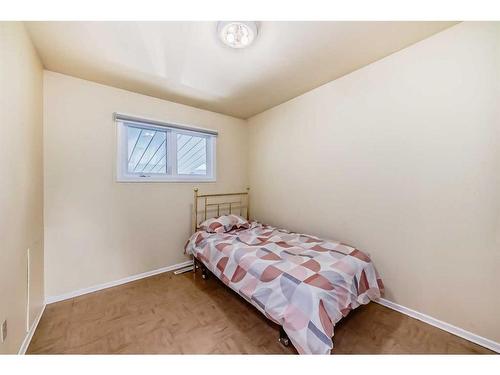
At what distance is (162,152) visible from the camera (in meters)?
2.76

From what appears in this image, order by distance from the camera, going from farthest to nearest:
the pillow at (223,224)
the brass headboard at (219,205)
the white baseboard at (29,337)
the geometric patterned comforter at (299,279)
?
the brass headboard at (219,205), the pillow at (223,224), the white baseboard at (29,337), the geometric patterned comforter at (299,279)

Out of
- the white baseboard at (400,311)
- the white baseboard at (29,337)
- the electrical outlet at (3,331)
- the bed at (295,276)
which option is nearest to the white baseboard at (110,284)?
the white baseboard at (400,311)

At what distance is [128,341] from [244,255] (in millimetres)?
1063

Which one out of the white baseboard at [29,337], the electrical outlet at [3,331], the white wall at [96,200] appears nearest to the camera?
the electrical outlet at [3,331]

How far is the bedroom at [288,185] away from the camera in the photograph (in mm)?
1420

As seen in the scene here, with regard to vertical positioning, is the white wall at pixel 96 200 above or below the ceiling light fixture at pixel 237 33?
below

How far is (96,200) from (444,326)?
345cm

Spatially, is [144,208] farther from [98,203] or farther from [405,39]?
[405,39]

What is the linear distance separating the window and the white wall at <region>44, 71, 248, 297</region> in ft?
0.36

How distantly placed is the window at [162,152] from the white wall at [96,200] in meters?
0.11

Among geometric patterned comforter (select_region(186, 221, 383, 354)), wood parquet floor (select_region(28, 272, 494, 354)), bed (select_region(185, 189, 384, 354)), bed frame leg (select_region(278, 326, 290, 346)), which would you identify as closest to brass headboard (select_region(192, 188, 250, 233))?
bed (select_region(185, 189, 384, 354))

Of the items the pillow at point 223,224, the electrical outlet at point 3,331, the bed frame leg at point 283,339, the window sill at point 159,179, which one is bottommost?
the bed frame leg at point 283,339

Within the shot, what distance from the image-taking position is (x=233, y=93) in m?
2.57

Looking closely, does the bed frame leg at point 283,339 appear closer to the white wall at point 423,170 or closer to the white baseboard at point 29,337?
the white wall at point 423,170
